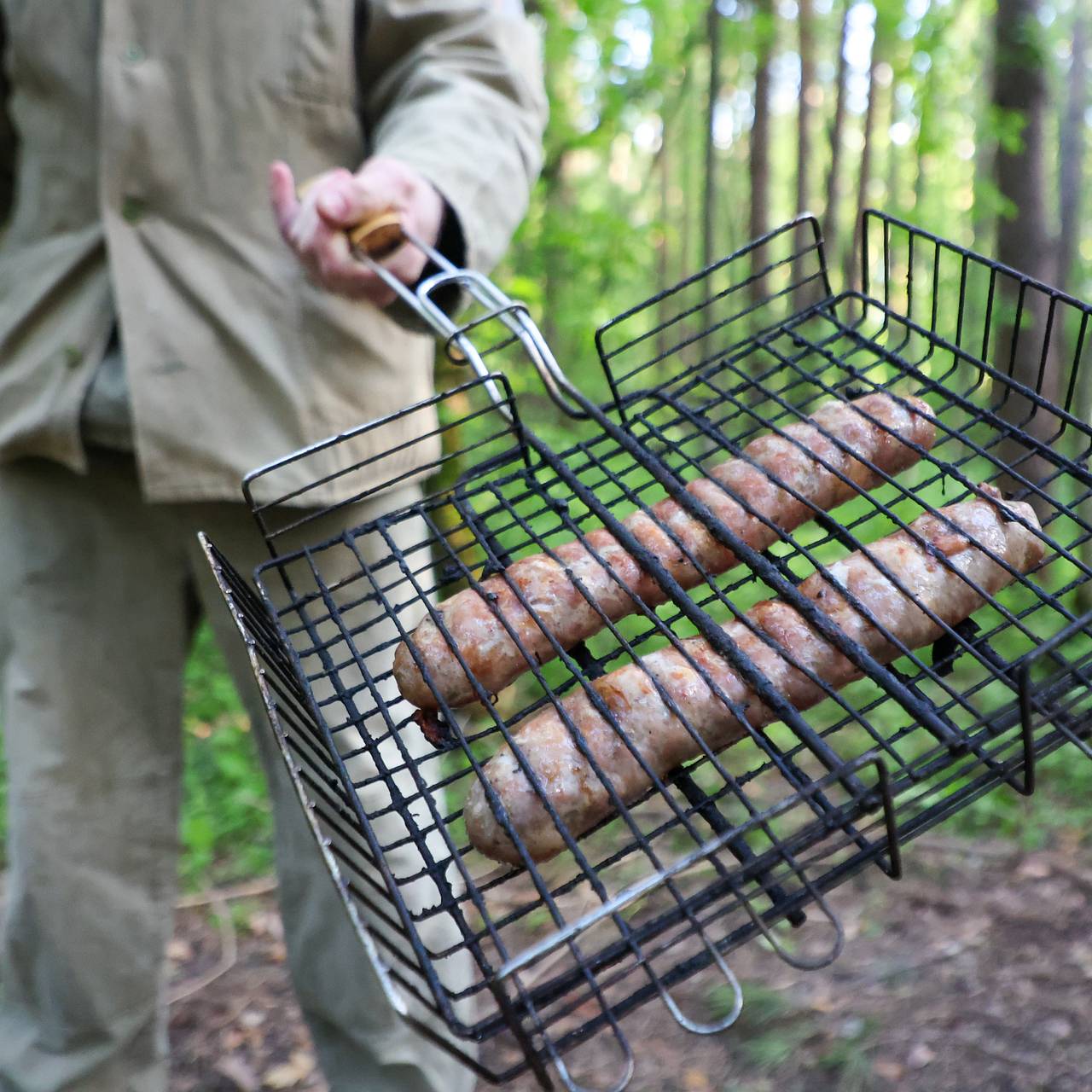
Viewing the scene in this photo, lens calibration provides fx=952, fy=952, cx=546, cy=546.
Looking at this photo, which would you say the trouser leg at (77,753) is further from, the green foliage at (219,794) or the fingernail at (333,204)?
the green foliage at (219,794)

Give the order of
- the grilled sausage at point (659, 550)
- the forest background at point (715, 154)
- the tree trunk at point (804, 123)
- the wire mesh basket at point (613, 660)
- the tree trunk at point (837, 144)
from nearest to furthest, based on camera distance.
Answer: the wire mesh basket at point (613, 660), the grilled sausage at point (659, 550), the forest background at point (715, 154), the tree trunk at point (837, 144), the tree trunk at point (804, 123)

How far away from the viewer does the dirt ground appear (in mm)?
2572

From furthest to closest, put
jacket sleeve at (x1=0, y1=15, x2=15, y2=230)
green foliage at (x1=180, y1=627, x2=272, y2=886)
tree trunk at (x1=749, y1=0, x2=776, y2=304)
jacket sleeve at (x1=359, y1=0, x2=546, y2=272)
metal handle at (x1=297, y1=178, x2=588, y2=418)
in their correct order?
tree trunk at (x1=749, y1=0, x2=776, y2=304) → green foliage at (x1=180, y1=627, x2=272, y2=886) → jacket sleeve at (x1=0, y1=15, x2=15, y2=230) → jacket sleeve at (x1=359, y1=0, x2=546, y2=272) → metal handle at (x1=297, y1=178, x2=588, y2=418)

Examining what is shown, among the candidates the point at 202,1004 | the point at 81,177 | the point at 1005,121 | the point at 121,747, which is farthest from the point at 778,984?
the point at 1005,121

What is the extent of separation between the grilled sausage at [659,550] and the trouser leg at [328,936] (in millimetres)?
687

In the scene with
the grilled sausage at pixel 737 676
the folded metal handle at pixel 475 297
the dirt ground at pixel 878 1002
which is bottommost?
the dirt ground at pixel 878 1002

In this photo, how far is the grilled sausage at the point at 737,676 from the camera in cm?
130

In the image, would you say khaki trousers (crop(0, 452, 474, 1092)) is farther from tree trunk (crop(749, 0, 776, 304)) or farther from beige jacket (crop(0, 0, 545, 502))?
tree trunk (crop(749, 0, 776, 304))

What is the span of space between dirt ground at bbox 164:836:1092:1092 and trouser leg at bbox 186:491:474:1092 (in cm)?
11

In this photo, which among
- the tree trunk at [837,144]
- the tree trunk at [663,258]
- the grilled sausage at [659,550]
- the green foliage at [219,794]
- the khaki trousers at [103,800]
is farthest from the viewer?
the tree trunk at [663,258]

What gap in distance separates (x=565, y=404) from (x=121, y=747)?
4.70ft

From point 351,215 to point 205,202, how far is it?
0.50m

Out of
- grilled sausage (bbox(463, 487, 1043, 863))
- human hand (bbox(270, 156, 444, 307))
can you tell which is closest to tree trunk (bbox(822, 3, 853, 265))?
human hand (bbox(270, 156, 444, 307))

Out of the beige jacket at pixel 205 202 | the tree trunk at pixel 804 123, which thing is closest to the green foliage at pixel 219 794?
the beige jacket at pixel 205 202
